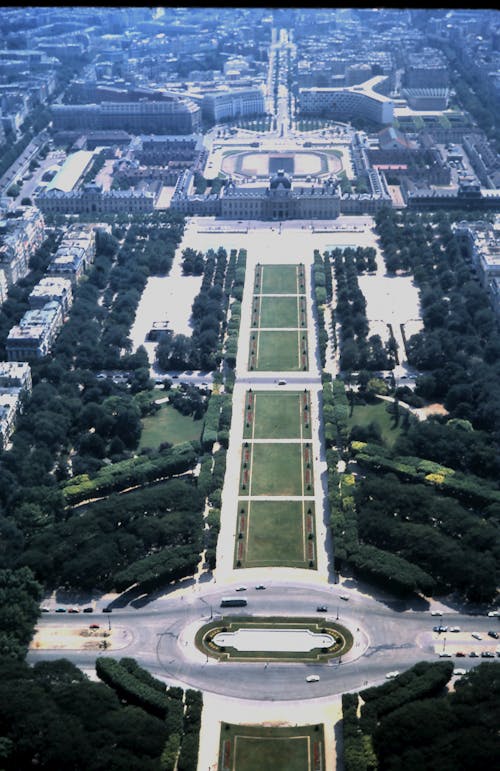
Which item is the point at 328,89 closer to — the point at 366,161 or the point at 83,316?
the point at 366,161

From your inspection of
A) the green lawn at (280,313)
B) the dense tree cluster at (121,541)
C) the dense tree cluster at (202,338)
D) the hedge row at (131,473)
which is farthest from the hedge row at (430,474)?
the green lawn at (280,313)

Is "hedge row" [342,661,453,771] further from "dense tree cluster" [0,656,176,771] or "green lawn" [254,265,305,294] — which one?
"green lawn" [254,265,305,294]

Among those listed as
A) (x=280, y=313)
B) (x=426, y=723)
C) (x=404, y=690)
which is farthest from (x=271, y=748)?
(x=280, y=313)

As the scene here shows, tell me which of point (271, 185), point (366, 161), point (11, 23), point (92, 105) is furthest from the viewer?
point (11, 23)

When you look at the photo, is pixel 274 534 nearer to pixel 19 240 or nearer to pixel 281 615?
pixel 281 615

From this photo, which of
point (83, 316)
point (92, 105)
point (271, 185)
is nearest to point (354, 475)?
point (83, 316)

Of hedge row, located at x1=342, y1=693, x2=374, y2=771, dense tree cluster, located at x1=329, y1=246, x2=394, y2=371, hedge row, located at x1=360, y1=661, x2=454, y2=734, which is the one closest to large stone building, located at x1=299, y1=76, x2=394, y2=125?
dense tree cluster, located at x1=329, y1=246, x2=394, y2=371
